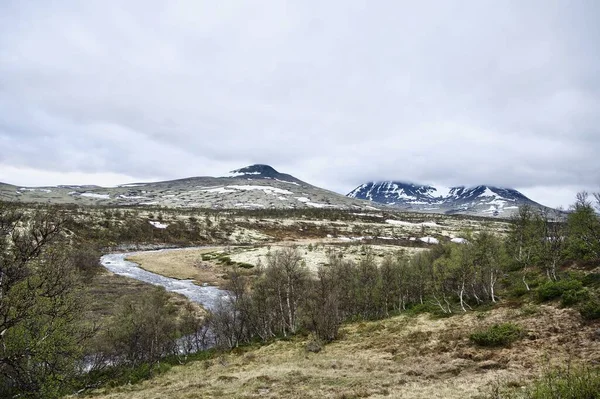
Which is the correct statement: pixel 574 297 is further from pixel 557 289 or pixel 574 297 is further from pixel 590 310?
pixel 590 310

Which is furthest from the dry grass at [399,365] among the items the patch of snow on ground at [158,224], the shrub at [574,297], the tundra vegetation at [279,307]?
the patch of snow on ground at [158,224]

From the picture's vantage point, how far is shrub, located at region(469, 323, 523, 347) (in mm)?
26125

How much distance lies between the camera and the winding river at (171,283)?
198 ft

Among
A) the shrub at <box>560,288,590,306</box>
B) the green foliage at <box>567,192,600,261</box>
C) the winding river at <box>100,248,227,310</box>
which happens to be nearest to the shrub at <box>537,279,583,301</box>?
the shrub at <box>560,288,590,306</box>

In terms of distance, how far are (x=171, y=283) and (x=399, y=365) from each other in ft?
193

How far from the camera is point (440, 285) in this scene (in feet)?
154

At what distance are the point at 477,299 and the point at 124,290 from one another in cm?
5707

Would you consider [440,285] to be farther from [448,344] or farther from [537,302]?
[448,344]

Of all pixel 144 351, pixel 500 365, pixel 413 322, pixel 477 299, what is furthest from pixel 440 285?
pixel 144 351

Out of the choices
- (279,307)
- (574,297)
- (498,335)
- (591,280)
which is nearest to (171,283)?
(279,307)

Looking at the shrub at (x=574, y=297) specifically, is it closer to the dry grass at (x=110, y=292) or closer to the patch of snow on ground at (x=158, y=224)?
the dry grass at (x=110, y=292)

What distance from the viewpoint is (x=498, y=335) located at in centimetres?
2653

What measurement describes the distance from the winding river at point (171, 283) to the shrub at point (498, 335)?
3687cm

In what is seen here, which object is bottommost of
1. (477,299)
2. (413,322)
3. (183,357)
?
(183,357)
